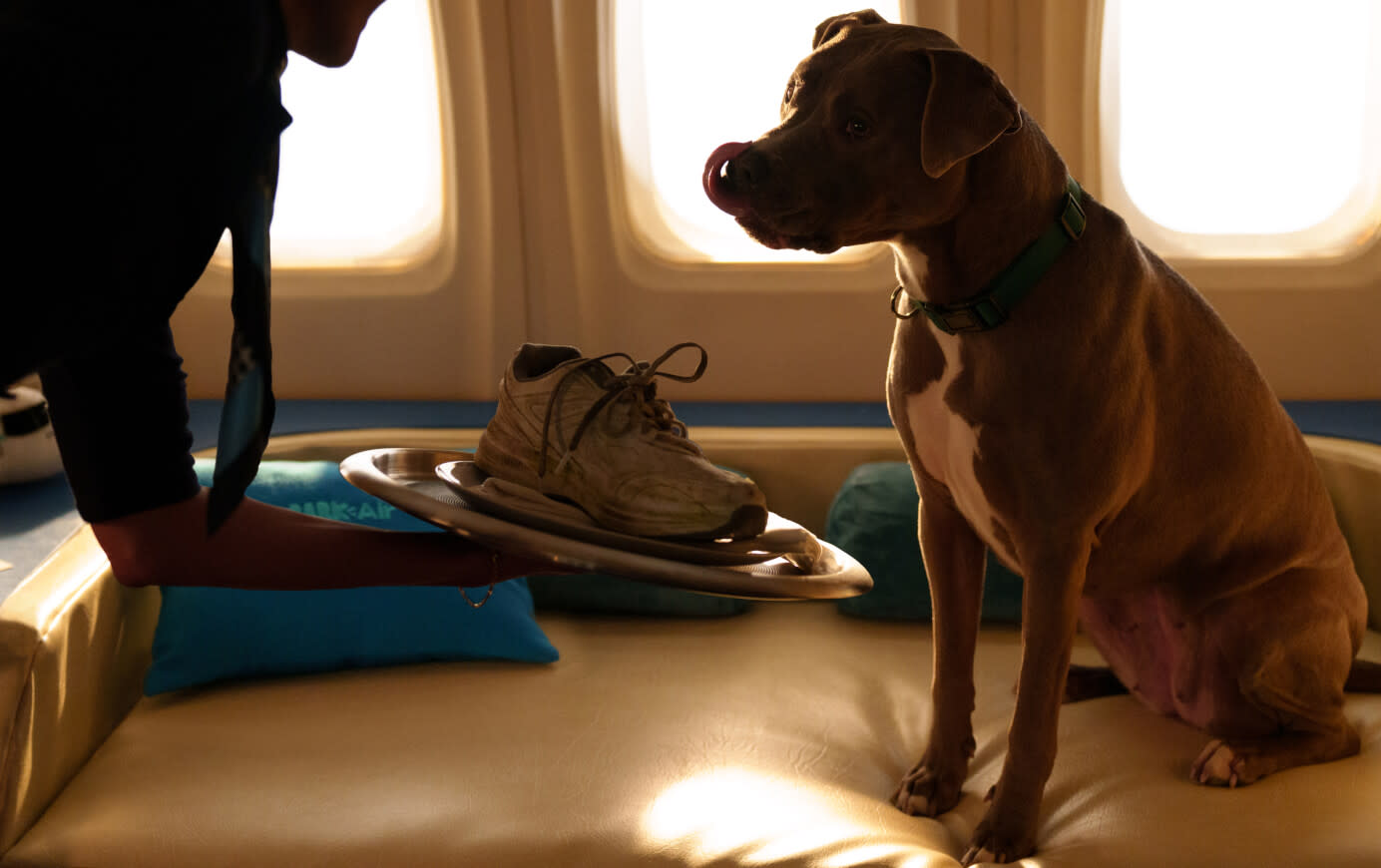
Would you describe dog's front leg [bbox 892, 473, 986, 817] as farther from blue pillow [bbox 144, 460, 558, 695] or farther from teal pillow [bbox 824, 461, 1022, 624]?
blue pillow [bbox 144, 460, 558, 695]

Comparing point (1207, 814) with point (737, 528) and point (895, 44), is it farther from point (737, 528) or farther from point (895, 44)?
point (895, 44)

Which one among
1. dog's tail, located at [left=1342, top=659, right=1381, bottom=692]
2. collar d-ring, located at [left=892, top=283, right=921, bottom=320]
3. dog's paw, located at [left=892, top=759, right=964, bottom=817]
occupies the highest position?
collar d-ring, located at [left=892, top=283, right=921, bottom=320]

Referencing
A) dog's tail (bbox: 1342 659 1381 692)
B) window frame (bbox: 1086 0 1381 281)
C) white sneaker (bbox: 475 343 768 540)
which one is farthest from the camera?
window frame (bbox: 1086 0 1381 281)

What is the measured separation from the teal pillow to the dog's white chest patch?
2.14 feet

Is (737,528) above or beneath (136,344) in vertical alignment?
beneath

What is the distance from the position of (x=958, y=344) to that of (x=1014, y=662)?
874 millimetres

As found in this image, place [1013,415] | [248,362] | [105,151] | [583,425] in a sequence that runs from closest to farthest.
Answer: [105,151]
[248,362]
[583,425]
[1013,415]

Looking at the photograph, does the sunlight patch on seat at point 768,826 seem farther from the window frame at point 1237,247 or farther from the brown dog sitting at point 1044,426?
the window frame at point 1237,247

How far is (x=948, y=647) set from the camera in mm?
1713

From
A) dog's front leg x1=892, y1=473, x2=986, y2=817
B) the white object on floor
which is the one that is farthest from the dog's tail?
the white object on floor

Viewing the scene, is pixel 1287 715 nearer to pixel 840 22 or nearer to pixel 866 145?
pixel 866 145

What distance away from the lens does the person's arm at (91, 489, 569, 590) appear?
3.91ft

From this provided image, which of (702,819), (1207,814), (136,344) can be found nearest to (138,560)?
(136,344)

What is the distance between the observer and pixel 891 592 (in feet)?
7.57
